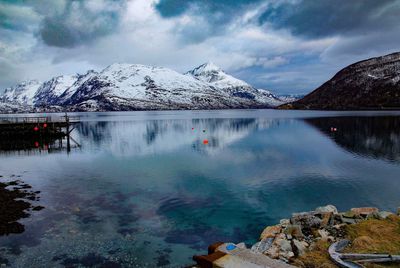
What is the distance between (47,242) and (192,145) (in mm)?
47083

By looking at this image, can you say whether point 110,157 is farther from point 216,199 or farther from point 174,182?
point 216,199

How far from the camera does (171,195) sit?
29.3m

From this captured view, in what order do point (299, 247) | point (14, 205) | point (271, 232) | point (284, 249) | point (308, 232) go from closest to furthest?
point (299, 247) → point (284, 249) → point (308, 232) → point (271, 232) → point (14, 205)

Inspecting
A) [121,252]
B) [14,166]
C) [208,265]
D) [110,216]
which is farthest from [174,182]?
[14,166]

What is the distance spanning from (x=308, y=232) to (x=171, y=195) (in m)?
14.8

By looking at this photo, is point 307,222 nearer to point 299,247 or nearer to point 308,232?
point 308,232

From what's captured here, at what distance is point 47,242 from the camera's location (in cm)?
1944

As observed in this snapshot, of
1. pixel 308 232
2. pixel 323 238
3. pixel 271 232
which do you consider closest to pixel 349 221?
pixel 308 232

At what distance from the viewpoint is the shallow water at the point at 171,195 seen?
18672mm

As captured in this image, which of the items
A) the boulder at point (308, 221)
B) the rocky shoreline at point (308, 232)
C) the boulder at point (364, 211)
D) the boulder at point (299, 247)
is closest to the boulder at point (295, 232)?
the rocky shoreline at point (308, 232)

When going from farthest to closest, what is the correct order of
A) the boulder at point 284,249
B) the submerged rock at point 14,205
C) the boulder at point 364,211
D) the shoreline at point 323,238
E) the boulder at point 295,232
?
the submerged rock at point 14,205, the boulder at point 364,211, the boulder at point 295,232, the boulder at point 284,249, the shoreline at point 323,238

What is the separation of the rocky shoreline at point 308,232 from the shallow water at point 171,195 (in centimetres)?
301

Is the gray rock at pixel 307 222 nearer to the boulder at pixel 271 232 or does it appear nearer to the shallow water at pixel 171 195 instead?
the boulder at pixel 271 232

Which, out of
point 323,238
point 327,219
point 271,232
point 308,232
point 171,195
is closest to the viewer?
point 323,238
